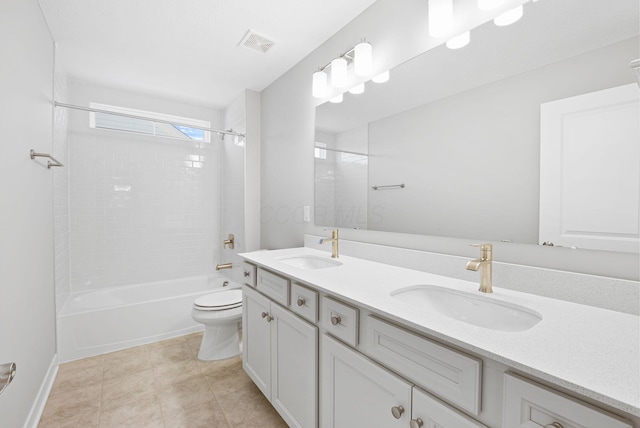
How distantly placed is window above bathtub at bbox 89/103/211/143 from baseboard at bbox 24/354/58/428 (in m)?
2.13

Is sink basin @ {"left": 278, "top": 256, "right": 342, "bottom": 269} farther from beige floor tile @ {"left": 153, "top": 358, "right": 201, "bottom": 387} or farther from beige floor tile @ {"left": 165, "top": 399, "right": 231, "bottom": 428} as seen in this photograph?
beige floor tile @ {"left": 153, "top": 358, "right": 201, "bottom": 387}

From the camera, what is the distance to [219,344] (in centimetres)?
232

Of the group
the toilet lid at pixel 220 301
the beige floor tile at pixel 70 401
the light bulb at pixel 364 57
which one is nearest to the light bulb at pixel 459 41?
the light bulb at pixel 364 57

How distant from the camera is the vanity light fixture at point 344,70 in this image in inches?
66.3

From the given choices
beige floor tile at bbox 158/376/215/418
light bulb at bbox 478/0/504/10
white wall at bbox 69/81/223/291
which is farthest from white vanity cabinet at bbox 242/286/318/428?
white wall at bbox 69/81/223/291

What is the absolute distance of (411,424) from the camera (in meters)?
0.81

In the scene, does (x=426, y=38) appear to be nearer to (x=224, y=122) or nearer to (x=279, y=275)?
(x=279, y=275)

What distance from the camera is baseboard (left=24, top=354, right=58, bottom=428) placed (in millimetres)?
1542

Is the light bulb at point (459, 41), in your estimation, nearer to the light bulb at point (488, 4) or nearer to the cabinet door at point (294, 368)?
the light bulb at point (488, 4)

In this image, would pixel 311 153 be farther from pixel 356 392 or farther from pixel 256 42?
pixel 356 392

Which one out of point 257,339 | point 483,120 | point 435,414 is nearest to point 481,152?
point 483,120

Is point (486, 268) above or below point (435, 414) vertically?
above

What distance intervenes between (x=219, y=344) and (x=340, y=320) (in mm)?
1645

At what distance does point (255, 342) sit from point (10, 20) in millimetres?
1996
